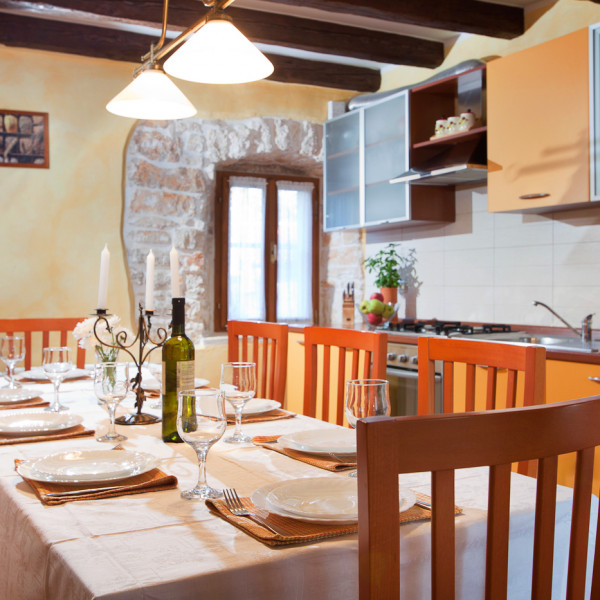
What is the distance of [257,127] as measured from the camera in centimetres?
444

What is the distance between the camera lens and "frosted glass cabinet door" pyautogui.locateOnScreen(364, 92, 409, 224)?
3957 mm

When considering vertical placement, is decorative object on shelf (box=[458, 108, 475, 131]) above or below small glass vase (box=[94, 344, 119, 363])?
above

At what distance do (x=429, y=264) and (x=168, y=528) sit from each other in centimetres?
345

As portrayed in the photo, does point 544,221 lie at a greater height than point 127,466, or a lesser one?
greater

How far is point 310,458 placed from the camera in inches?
53.2

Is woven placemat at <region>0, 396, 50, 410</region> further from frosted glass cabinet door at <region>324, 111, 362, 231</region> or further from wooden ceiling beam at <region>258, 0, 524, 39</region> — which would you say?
frosted glass cabinet door at <region>324, 111, 362, 231</region>

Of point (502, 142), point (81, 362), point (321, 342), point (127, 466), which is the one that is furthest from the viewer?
point (502, 142)

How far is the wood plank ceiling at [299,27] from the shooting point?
3346 mm

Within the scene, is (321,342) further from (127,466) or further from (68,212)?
(68,212)

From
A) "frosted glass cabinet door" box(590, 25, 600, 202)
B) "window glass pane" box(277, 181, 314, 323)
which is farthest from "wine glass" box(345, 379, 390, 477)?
"window glass pane" box(277, 181, 314, 323)

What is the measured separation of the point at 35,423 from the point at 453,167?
248cm

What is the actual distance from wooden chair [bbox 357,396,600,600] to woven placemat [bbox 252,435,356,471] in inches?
21.1

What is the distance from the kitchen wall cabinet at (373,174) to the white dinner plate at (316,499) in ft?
9.79

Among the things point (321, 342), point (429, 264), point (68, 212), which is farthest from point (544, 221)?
point (68, 212)
